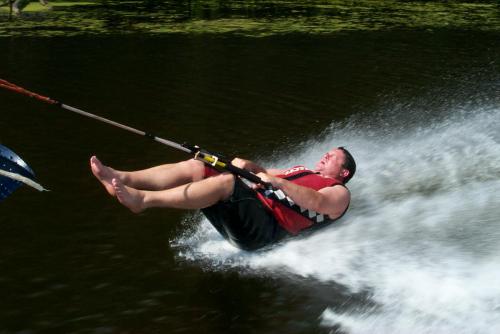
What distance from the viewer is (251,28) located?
90.4ft

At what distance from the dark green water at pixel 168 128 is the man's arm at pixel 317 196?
2.42 ft

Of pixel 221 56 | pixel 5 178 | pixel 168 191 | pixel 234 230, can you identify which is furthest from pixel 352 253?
pixel 221 56

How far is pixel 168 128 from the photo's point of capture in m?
13.6

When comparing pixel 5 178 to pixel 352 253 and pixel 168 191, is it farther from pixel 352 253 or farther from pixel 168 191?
pixel 352 253

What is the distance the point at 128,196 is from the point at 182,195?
504mm

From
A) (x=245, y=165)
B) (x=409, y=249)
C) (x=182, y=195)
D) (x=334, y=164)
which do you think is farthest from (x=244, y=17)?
(x=182, y=195)

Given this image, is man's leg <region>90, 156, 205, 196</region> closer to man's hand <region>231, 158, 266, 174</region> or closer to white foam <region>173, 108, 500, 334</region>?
man's hand <region>231, 158, 266, 174</region>

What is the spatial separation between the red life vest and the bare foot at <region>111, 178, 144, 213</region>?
1.33 m

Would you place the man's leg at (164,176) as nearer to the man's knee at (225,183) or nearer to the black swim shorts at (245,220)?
the black swim shorts at (245,220)

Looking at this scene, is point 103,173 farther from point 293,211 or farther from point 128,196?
point 293,211

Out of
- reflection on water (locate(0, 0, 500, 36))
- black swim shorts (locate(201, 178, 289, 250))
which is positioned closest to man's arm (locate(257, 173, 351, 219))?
black swim shorts (locate(201, 178, 289, 250))

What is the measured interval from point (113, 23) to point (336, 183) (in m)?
22.8

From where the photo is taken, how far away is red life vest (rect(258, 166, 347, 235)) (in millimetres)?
7176

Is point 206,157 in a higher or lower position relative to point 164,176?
higher
